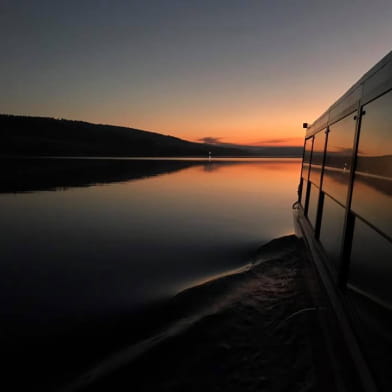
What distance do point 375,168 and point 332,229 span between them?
2.56 m

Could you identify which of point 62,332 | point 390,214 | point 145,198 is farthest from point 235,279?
point 145,198

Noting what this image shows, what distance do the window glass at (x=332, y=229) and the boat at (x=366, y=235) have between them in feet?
0.12

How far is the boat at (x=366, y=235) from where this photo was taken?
266cm

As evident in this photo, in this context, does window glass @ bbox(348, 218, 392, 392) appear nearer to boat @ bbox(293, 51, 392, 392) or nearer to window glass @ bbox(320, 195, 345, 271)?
boat @ bbox(293, 51, 392, 392)

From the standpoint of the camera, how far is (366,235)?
330 centimetres

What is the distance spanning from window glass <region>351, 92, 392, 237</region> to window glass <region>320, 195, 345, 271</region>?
3.50 ft

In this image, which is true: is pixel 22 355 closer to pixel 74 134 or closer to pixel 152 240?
pixel 152 240

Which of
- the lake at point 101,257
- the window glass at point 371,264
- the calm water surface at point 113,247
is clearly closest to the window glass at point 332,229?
the window glass at point 371,264

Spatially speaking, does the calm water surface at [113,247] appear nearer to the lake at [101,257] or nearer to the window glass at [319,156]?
the lake at [101,257]

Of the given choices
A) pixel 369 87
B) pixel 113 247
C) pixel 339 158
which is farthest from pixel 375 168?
pixel 113 247

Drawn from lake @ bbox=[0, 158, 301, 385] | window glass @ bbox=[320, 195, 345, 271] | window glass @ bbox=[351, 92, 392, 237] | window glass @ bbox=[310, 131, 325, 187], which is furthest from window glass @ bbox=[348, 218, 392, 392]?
lake @ bbox=[0, 158, 301, 385]

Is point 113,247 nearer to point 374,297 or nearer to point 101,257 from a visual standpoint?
point 101,257

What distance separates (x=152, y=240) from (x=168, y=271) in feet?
11.6

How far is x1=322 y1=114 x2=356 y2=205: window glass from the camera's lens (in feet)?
13.3
